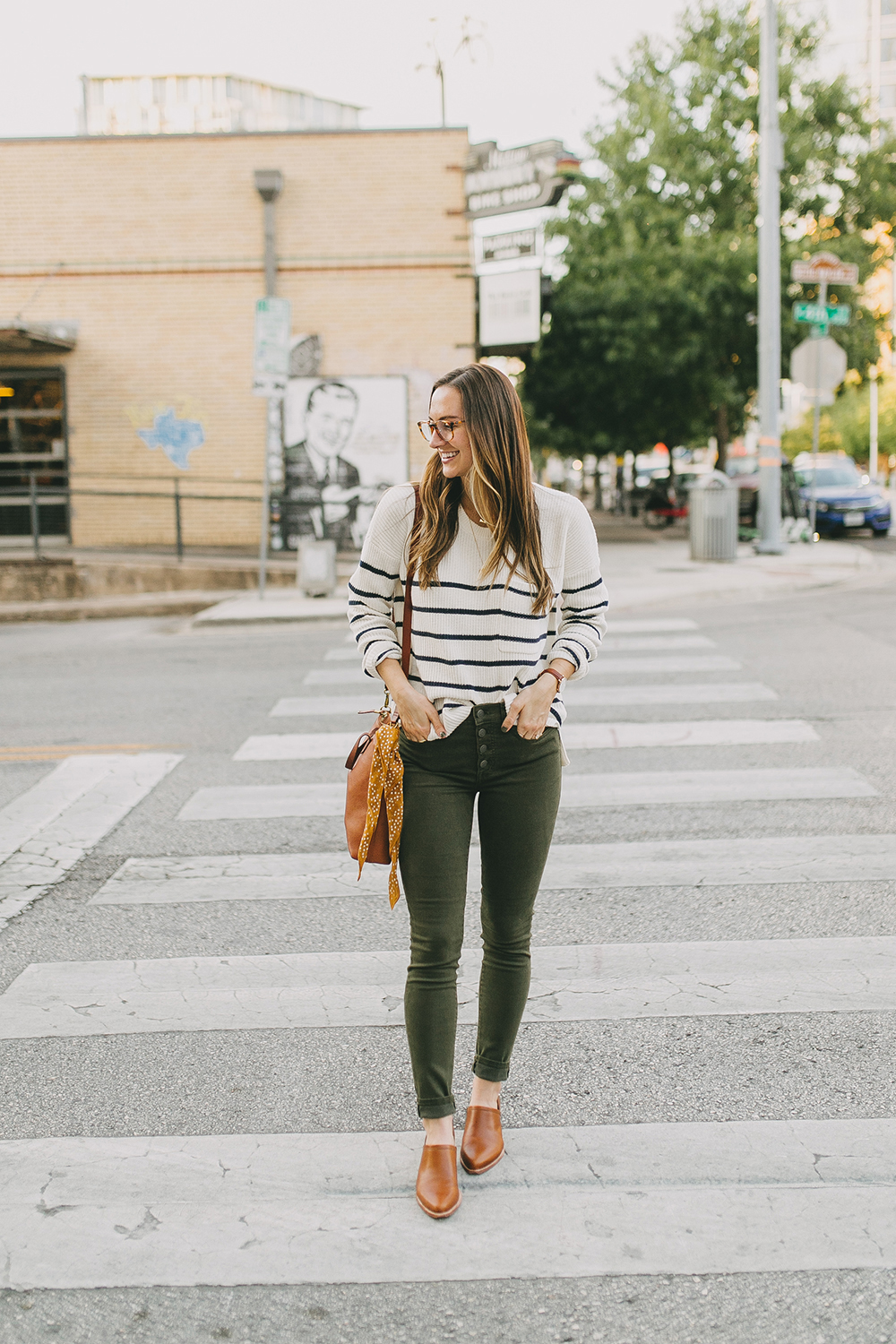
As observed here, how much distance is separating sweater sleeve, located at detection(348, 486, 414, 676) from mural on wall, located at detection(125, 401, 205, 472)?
17.8 meters

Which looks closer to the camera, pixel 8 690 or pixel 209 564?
pixel 8 690

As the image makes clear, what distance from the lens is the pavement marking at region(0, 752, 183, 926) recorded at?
5188mm

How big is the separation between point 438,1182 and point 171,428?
18.4 metres

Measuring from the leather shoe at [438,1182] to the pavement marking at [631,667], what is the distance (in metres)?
6.56

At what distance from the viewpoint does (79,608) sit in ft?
50.3

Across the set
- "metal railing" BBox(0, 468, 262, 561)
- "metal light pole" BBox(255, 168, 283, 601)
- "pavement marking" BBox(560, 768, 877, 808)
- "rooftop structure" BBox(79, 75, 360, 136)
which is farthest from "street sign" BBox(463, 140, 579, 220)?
"rooftop structure" BBox(79, 75, 360, 136)

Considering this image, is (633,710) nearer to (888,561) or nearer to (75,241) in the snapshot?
(888,561)

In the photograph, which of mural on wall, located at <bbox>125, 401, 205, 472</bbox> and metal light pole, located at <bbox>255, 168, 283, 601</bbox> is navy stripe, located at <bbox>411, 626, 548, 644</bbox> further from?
mural on wall, located at <bbox>125, 401, 205, 472</bbox>

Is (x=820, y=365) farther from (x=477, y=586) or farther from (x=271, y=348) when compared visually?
(x=477, y=586)

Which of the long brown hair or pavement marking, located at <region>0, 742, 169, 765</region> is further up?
the long brown hair

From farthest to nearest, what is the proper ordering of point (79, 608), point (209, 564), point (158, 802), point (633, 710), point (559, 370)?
1. point (559, 370)
2. point (209, 564)
3. point (79, 608)
4. point (633, 710)
5. point (158, 802)

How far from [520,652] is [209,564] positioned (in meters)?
14.9

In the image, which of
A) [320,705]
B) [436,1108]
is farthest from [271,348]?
[436,1108]

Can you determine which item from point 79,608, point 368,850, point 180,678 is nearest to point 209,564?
point 79,608
